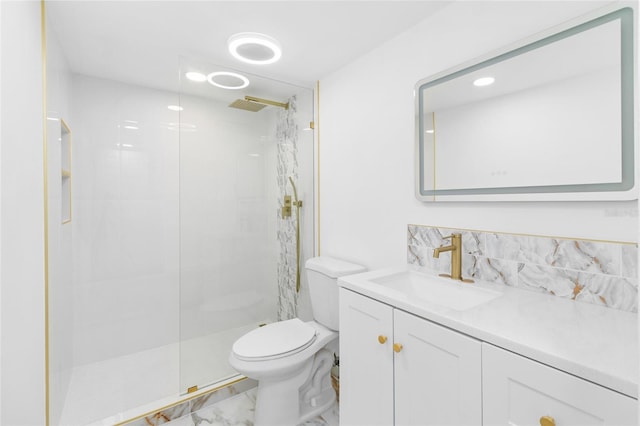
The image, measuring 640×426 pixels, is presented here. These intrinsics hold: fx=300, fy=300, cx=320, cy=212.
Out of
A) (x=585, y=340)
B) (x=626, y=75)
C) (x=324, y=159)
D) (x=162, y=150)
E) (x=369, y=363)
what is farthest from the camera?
(x=162, y=150)

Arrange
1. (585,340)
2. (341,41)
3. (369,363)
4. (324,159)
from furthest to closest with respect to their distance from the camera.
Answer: (324,159) < (341,41) < (369,363) < (585,340)

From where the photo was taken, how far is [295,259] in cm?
240

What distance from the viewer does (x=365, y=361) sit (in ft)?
4.33

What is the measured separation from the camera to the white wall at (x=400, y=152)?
45.2 inches

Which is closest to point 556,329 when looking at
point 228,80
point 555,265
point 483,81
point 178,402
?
point 555,265

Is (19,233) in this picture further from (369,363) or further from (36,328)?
(369,363)

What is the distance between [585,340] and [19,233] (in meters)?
1.90

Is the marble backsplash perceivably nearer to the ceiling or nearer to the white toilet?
the white toilet

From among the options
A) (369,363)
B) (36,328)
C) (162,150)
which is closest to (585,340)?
(369,363)

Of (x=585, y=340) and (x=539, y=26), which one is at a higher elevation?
(x=539, y=26)

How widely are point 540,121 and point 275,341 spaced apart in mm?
1664

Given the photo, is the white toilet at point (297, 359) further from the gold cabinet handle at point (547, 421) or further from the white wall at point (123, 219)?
the white wall at point (123, 219)

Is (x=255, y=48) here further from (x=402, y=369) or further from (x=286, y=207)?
(x=402, y=369)

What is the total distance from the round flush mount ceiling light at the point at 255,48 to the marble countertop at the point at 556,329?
159 cm
